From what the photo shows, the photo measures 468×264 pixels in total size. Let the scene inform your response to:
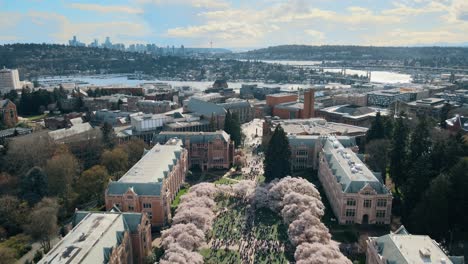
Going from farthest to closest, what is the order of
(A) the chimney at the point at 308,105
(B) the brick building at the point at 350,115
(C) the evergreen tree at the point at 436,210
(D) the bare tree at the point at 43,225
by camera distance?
1. (A) the chimney at the point at 308,105
2. (B) the brick building at the point at 350,115
3. (D) the bare tree at the point at 43,225
4. (C) the evergreen tree at the point at 436,210

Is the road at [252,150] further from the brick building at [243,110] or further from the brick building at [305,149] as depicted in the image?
the brick building at [305,149]

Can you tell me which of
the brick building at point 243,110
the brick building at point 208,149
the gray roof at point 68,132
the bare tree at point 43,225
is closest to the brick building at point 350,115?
the brick building at point 243,110

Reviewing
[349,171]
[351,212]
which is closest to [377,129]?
[349,171]

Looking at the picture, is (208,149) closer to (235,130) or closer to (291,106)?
(235,130)

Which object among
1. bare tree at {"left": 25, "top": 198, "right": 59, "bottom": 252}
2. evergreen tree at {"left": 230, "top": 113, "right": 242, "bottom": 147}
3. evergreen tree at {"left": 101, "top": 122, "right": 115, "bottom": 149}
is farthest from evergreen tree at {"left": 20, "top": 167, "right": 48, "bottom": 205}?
evergreen tree at {"left": 230, "top": 113, "right": 242, "bottom": 147}

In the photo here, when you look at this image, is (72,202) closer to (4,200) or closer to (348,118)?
(4,200)
